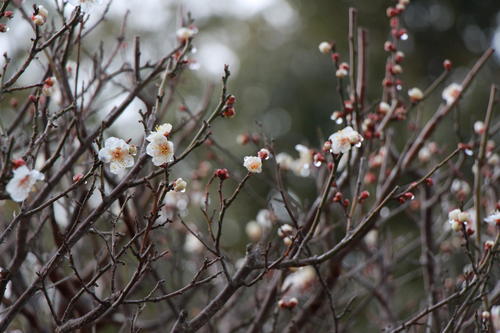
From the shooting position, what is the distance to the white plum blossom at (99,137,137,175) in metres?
1.55

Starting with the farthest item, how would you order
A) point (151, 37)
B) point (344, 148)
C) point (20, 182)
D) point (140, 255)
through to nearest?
point (151, 37) < point (344, 148) < point (140, 255) < point (20, 182)

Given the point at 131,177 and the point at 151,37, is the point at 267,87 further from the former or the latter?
the point at 131,177

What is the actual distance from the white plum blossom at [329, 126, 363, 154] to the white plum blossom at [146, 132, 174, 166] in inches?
17.9

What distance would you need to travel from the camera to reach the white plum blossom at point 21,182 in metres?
1.35

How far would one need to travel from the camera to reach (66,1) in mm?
1961

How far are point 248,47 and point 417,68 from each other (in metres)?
2.44

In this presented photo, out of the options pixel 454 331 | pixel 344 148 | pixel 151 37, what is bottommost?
pixel 454 331

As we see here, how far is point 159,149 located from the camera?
5.15ft

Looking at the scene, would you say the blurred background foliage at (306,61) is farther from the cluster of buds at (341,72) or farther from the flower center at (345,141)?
the flower center at (345,141)

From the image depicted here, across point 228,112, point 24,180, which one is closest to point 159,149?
point 228,112

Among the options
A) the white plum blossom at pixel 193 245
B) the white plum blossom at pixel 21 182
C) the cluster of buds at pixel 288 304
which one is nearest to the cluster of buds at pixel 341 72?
the cluster of buds at pixel 288 304

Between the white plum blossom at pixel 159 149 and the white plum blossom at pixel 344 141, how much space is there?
1.49ft

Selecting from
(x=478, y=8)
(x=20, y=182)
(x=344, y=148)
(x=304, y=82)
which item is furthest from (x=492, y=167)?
(x=478, y=8)

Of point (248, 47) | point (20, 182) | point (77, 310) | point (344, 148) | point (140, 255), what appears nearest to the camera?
point (20, 182)
